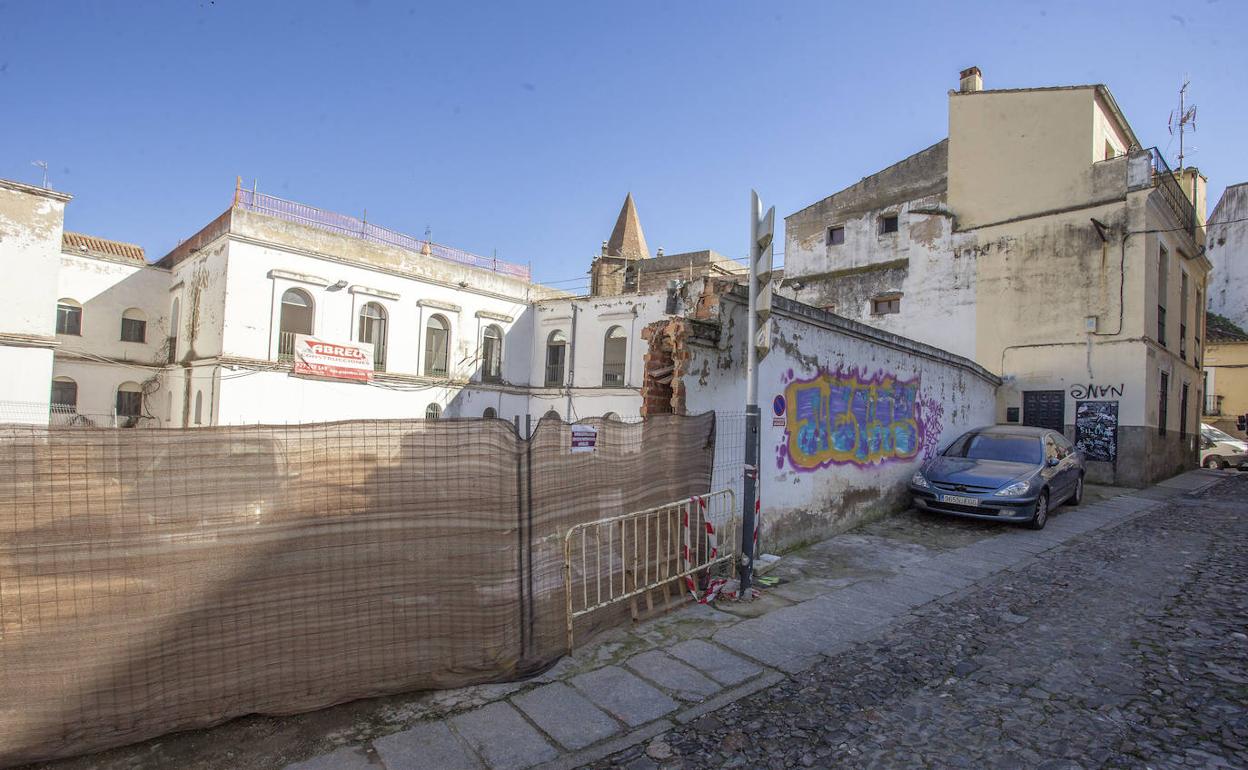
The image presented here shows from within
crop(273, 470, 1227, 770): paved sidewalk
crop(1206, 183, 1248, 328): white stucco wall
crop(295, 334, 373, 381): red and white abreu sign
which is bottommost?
crop(273, 470, 1227, 770): paved sidewalk

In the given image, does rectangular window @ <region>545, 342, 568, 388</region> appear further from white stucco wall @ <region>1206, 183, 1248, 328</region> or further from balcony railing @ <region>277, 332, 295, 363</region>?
white stucco wall @ <region>1206, 183, 1248, 328</region>

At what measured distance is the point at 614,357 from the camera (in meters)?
28.1

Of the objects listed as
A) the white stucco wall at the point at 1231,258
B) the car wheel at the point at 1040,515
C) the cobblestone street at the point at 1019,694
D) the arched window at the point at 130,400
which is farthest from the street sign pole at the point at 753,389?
the white stucco wall at the point at 1231,258

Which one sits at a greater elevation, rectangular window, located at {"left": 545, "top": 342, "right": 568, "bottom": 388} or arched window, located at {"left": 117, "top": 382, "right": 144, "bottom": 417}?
rectangular window, located at {"left": 545, "top": 342, "right": 568, "bottom": 388}

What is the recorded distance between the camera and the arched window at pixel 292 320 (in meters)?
22.4

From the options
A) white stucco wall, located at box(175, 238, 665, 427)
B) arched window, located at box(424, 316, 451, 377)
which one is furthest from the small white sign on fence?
arched window, located at box(424, 316, 451, 377)

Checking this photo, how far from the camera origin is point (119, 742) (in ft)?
9.69

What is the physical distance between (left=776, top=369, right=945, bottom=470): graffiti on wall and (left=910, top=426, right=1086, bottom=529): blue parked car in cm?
69

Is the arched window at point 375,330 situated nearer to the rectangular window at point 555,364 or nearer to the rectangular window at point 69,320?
the rectangular window at point 555,364

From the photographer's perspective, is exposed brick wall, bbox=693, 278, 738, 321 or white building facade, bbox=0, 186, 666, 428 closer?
exposed brick wall, bbox=693, 278, 738, 321

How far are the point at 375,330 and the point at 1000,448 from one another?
2288 centimetres

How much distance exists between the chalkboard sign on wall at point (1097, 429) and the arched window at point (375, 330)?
2411cm

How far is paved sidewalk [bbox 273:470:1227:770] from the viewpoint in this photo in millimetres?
3193

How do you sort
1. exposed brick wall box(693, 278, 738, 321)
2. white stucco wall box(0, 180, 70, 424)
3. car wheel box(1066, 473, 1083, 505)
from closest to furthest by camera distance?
exposed brick wall box(693, 278, 738, 321) → car wheel box(1066, 473, 1083, 505) → white stucco wall box(0, 180, 70, 424)
